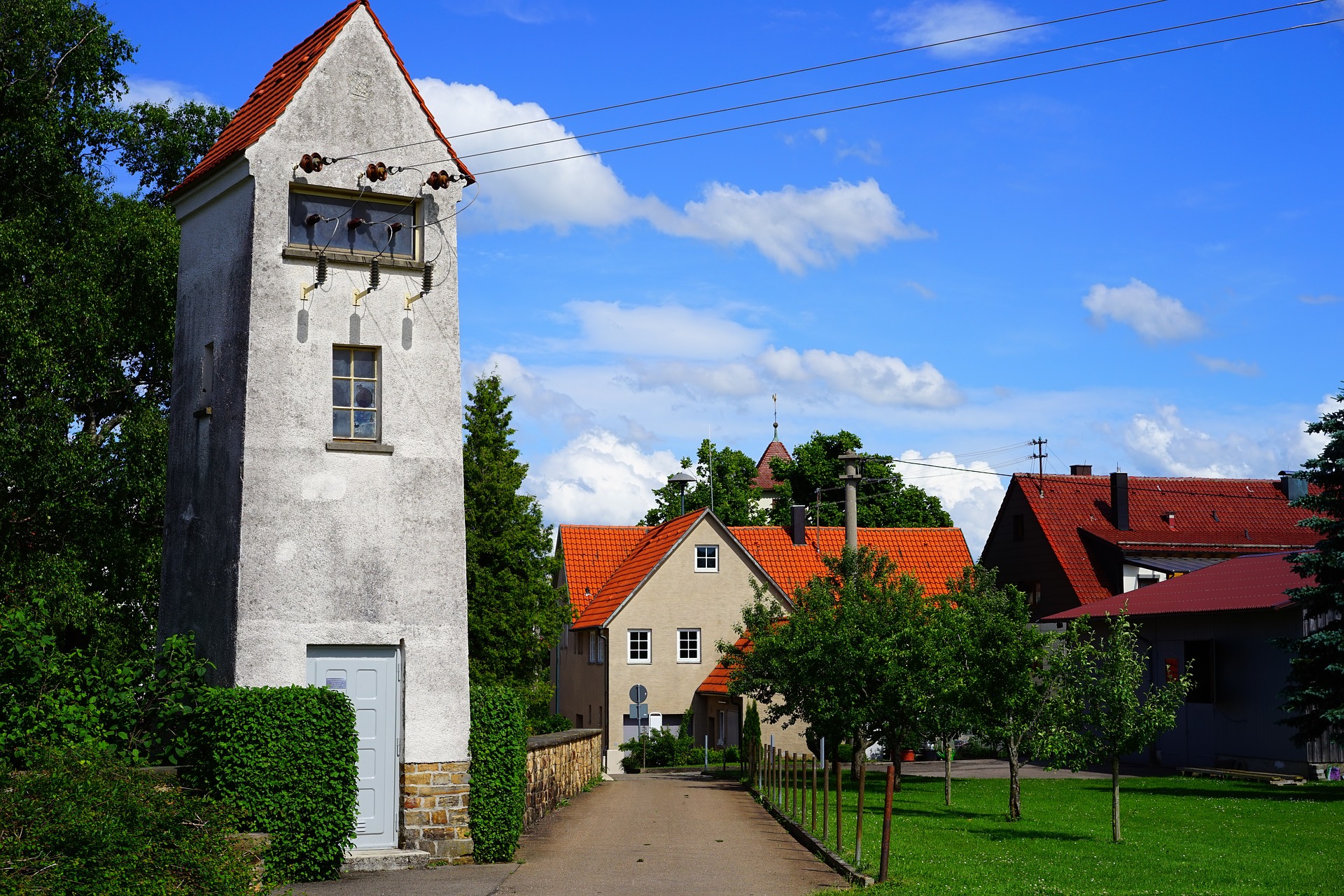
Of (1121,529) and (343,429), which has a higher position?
(1121,529)

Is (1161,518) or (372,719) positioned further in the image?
(1161,518)

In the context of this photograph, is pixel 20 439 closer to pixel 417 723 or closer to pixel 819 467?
pixel 417 723

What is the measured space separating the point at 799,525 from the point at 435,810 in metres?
40.5

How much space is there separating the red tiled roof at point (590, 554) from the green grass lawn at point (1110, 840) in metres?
24.0

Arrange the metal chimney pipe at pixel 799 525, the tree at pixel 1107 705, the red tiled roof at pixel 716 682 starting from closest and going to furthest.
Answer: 1. the tree at pixel 1107 705
2. the red tiled roof at pixel 716 682
3. the metal chimney pipe at pixel 799 525

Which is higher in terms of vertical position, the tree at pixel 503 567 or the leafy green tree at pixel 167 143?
the leafy green tree at pixel 167 143

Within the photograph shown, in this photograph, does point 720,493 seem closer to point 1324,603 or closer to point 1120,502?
point 1120,502

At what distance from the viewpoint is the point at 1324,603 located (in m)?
28.7

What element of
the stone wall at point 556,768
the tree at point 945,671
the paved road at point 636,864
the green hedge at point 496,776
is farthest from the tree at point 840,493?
the green hedge at point 496,776

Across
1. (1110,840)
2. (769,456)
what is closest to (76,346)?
(1110,840)

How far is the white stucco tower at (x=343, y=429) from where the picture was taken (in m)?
16.4

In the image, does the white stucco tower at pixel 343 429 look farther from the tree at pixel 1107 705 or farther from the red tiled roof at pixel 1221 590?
the red tiled roof at pixel 1221 590

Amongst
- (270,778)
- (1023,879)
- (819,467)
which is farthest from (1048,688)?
(819,467)

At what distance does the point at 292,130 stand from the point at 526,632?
3082 cm
